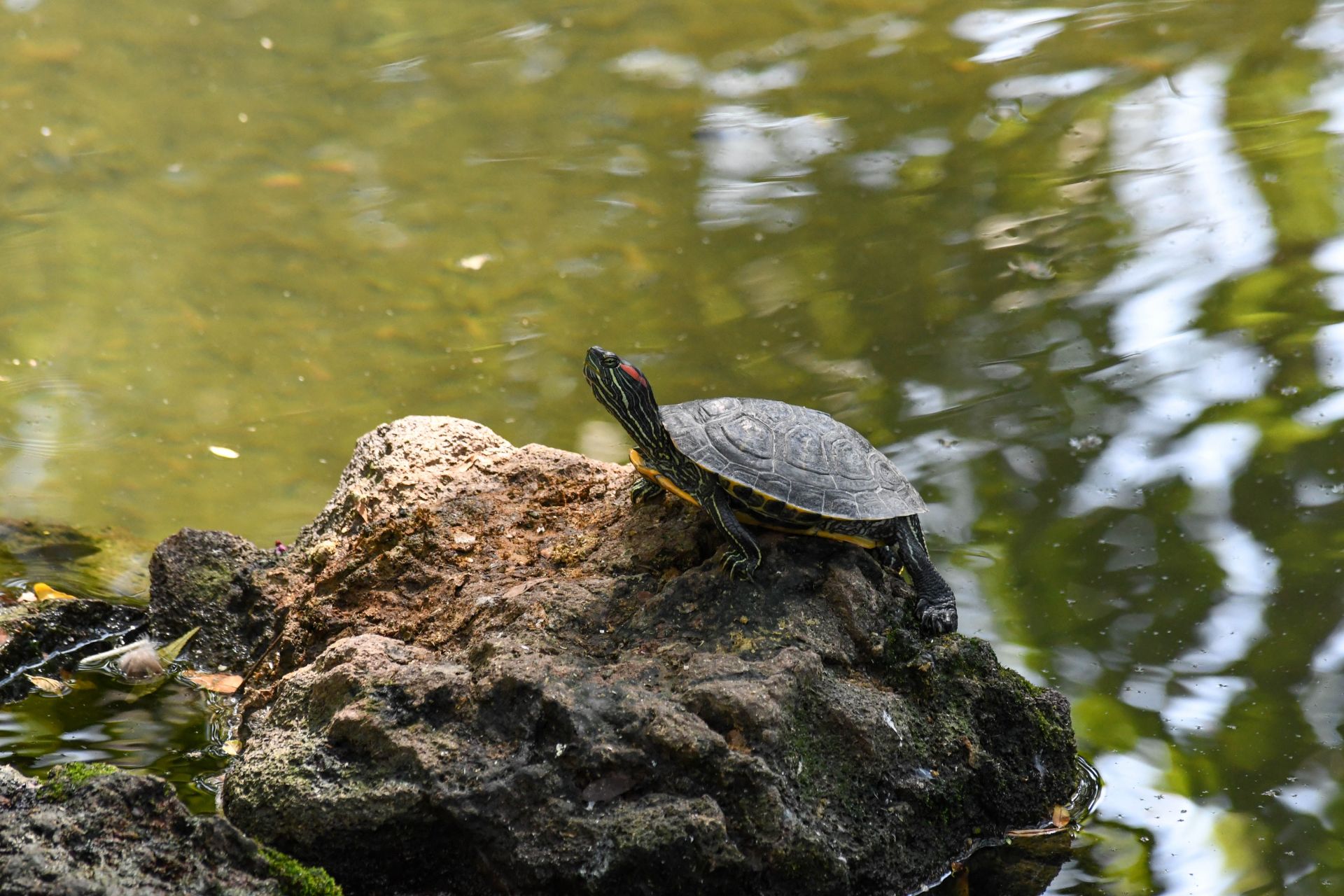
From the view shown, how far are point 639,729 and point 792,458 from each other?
35.8 inches

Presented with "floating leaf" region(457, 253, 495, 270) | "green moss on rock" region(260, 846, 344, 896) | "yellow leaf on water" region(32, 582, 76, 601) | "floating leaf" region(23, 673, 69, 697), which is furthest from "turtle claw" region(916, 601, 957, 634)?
"floating leaf" region(457, 253, 495, 270)

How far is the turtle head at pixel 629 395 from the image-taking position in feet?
10.5

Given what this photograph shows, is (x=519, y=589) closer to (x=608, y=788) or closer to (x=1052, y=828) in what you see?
(x=608, y=788)

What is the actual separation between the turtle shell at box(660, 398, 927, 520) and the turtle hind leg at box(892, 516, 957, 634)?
105mm

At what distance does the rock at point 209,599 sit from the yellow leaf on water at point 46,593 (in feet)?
1.30

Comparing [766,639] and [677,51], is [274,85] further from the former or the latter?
[766,639]

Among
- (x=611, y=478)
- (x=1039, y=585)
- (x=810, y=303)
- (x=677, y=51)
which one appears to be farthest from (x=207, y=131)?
(x=1039, y=585)

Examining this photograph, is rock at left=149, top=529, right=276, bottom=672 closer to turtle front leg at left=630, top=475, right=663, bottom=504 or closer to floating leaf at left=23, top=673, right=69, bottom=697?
floating leaf at left=23, top=673, right=69, bottom=697

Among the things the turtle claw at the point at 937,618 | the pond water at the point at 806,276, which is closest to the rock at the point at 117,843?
the pond water at the point at 806,276

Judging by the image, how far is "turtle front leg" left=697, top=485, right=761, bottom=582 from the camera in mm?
2980

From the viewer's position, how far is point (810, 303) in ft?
21.2

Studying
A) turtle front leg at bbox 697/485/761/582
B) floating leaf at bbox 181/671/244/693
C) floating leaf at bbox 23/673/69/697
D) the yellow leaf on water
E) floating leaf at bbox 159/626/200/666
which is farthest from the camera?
the yellow leaf on water

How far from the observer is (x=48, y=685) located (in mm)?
3617

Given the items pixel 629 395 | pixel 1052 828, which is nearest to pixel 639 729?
pixel 629 395
